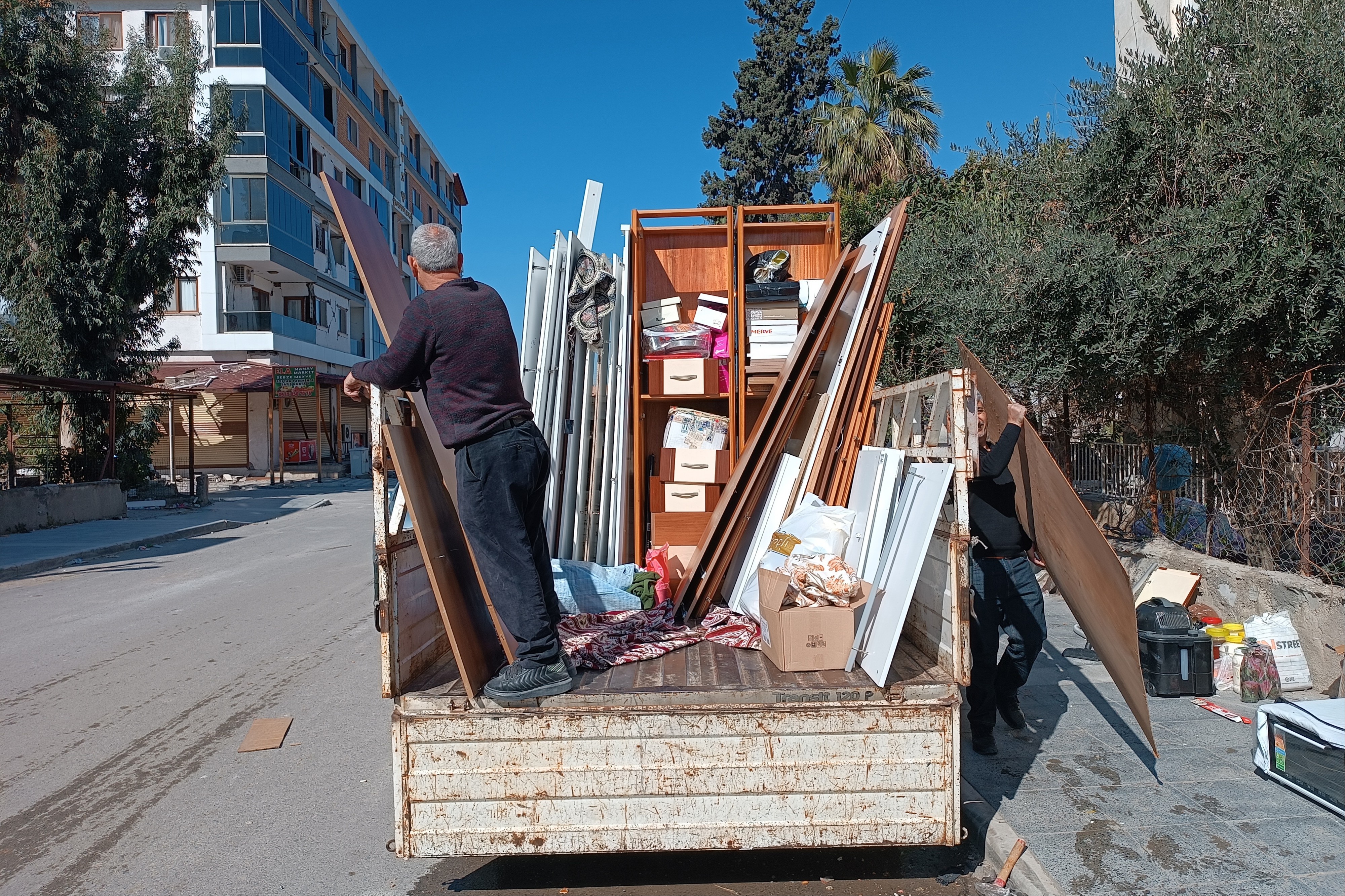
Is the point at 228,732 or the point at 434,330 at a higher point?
the point at 434,330

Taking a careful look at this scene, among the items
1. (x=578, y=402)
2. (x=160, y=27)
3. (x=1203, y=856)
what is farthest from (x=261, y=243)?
(x=1203, y=856)

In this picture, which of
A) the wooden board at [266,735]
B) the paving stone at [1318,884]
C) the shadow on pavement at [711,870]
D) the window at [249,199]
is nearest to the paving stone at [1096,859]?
the shadow on pavement at [711,870]

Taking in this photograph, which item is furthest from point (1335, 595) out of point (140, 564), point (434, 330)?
point (140, 564)

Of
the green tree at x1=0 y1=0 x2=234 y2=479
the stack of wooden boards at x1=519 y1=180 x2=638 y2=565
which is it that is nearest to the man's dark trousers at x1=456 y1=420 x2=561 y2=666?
the stack of wooden boards at x1=519 y1=180 x2=638 y2=565

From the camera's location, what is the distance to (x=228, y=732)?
17.5ft

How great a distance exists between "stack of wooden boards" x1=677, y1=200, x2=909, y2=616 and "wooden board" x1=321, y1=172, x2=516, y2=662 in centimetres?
149

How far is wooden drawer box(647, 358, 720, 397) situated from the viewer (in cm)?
623

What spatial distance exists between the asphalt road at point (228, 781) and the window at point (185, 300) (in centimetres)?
2444

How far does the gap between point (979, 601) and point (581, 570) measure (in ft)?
8.17

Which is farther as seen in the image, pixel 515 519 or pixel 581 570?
pixel 581 570

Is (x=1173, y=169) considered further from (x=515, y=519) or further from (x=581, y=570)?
(x=515, y=519)

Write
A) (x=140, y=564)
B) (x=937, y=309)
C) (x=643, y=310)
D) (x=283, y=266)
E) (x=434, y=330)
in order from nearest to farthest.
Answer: (x=434, y=330), (x=643, y=310), (x=937, y=309), (x=140, y=564), (x=283, y=266)

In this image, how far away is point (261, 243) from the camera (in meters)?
30.0

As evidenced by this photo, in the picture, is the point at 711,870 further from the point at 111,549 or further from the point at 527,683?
the point at 111,549
